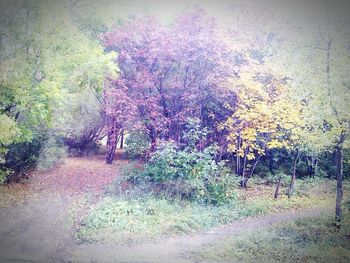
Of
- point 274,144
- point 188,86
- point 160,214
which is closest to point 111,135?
point 188,86

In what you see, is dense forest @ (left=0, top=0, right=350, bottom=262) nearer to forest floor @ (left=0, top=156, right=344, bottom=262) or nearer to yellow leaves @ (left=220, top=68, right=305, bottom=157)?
yellow leaves @ (left=220, top=68, right=305, bottom=157)

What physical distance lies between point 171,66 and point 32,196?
388cm

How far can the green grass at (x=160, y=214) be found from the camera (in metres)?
4.48

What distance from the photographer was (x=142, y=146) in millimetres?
7363

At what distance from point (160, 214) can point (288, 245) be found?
6.71ft

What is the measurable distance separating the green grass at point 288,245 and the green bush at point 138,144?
346cm

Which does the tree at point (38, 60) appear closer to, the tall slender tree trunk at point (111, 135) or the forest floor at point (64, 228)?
the forest floor at point (64, 228)

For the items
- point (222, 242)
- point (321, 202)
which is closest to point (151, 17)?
point (222, 242)

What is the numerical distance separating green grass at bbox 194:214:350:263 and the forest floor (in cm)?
28

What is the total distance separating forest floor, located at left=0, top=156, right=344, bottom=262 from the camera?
402 cm

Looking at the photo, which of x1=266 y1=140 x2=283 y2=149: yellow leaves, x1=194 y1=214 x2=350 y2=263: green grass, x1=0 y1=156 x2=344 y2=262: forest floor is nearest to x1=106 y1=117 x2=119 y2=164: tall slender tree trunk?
x1=0 y1=156 x2=344 y2=262: forest floor

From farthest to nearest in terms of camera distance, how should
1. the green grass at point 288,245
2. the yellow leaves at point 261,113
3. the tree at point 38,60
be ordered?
1. the yellow leaves at point 261,113
2. the tree at point 38,60
3. the green grass at point 288,245

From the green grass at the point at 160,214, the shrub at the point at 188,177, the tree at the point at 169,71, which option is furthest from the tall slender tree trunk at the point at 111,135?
the green grass at the point at 160,214

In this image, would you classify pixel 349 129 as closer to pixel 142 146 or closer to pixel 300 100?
pixel 300 100
